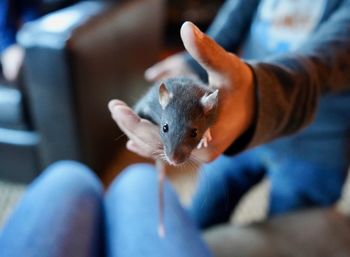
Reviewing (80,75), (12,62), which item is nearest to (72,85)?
(80,75)

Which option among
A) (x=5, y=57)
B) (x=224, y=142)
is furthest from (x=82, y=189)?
(x=5, y=57)

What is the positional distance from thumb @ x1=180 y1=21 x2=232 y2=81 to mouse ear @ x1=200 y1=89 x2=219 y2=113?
0.04 m

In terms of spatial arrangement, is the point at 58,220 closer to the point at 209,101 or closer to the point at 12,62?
the point at 209,101

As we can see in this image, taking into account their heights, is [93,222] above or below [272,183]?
above

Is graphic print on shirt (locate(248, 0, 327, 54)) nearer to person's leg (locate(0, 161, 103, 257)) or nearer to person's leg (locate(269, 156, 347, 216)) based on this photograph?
person's leg (locate(269, 156, 347, 216))

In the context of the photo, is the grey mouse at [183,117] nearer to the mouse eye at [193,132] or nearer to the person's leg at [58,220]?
the mouse eye at [193,132]

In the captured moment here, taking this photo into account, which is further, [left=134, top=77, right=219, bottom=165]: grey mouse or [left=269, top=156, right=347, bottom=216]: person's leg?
[left=269, top=156, right=347, bottom=216]: person's leg

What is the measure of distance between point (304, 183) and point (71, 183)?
404 mm

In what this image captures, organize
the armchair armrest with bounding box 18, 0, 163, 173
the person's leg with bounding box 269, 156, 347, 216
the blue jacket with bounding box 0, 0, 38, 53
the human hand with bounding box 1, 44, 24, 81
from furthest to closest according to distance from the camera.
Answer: the blue jacket with bounding box 0, 0, 38, 53
the human hand with bounding box 1, 44, 24, 81
the armchair armrest with bounding box 18, 0, 163, 173
the person's leg with bounding box 269, 156, 347, 216

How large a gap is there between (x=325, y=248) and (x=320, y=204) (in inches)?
4.8

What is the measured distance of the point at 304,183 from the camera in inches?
27.5

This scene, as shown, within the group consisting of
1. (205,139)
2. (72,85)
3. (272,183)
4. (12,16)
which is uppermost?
(205,139)

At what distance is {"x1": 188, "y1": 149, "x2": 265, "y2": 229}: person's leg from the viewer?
2.39 ft

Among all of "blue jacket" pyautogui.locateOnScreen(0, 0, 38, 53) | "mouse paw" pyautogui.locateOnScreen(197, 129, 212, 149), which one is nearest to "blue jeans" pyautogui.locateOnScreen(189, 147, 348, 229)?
"mouse paw" pyautogui.locateOnScreen(197, 129, 212, 149)
